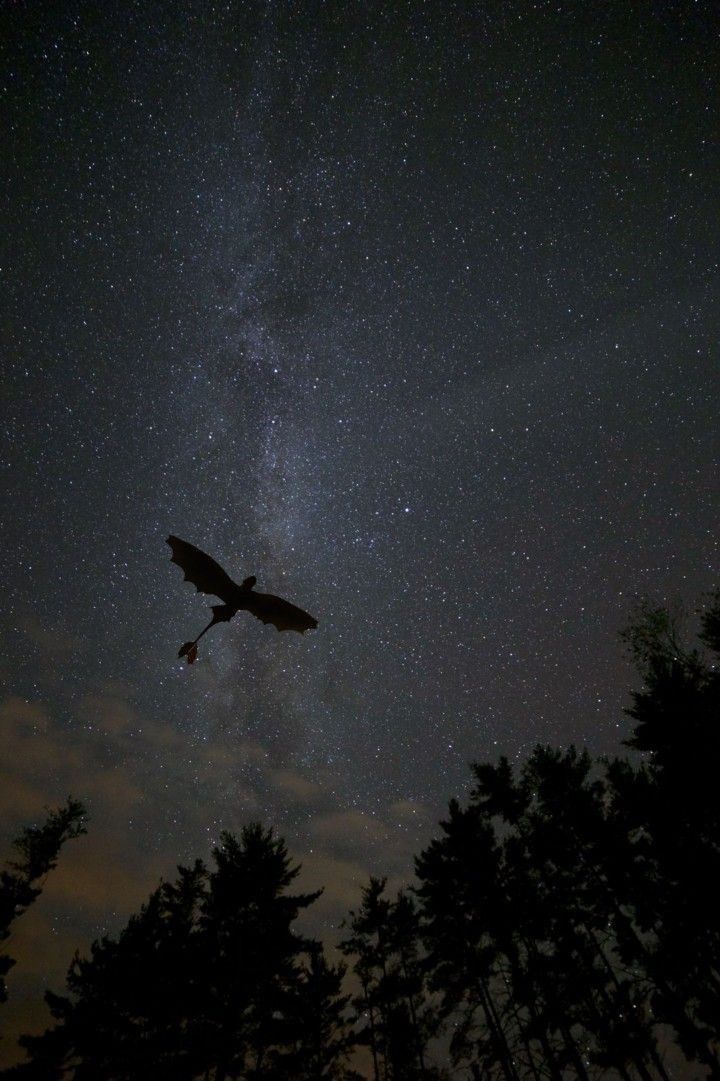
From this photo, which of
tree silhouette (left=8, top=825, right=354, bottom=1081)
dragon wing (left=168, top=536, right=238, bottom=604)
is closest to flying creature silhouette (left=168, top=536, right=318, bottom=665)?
dragon wing (left=168, top=536, right=238, bottom=604)

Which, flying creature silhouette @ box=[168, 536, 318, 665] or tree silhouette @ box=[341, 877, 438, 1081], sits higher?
flying creature silhouette @ box=[168, 536, 318, 665]

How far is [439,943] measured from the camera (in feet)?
51.8

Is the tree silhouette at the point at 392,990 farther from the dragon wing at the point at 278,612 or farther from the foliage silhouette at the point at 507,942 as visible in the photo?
the dragon wing at the point at 278,612

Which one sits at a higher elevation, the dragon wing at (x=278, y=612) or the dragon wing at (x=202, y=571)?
the dragon wing at (x=202, y=571)

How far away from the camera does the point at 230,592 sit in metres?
10.8

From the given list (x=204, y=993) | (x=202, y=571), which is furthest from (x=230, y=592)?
(x=204, y=993)

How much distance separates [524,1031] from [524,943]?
78.4 inches

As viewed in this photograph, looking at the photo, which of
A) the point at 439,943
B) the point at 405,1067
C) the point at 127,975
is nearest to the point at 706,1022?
the point at 439,943

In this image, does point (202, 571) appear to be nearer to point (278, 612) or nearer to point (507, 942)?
point (278, 612)

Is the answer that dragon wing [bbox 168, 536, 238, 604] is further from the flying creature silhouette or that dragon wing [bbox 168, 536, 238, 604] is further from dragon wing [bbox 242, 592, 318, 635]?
dragon wing [bbox 242, 592, 318, 635]

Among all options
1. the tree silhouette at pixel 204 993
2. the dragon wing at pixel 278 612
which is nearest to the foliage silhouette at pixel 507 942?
the tree silhouette at pixel 204 993

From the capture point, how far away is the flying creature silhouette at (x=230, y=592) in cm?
1066

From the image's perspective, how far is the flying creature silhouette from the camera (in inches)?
420

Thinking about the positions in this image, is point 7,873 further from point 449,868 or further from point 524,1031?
point 524,1031
